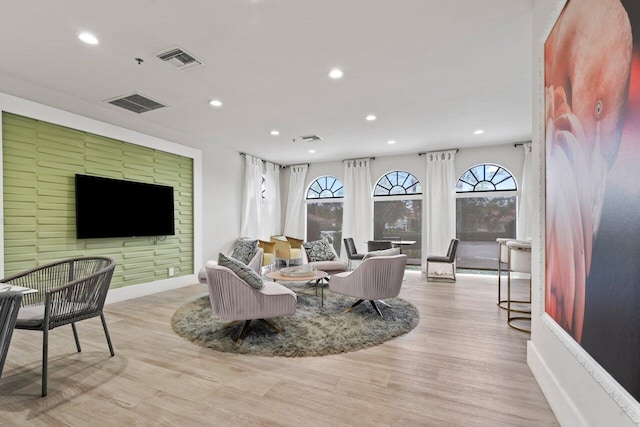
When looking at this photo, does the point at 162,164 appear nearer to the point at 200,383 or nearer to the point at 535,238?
the point at 200,383

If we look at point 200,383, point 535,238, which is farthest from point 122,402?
point 535,238

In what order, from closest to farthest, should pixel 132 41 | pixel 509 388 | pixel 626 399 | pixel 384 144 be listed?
pixel 626 399 → pixel 509 388 → pixel 132 41 → pixel 384 144

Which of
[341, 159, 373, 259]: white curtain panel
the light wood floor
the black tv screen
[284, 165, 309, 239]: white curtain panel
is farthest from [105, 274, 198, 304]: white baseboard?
[341, 159, 373, 259]: white curtain panel

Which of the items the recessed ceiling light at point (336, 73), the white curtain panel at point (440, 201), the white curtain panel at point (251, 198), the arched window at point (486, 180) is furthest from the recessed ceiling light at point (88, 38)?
the arched window at point (486, 180)

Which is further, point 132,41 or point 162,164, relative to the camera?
point 162,164

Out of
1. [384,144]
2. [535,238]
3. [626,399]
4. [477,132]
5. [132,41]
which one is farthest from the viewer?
[384,144]

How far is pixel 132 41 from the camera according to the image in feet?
8.81

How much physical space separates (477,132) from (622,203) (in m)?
4.95

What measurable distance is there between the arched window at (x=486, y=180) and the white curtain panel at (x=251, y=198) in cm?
471

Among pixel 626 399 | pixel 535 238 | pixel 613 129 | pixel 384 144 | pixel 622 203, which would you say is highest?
pixel 384 144

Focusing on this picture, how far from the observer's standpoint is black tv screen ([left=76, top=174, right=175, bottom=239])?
3.99 m

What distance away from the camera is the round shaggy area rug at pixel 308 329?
107 inches

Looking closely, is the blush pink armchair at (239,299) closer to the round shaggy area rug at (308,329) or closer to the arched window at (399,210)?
the round shaggy area rug at (308,329)

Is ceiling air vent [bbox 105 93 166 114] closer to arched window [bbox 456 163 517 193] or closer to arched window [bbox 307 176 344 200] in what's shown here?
arched window [bbox 307 176 344 200]
